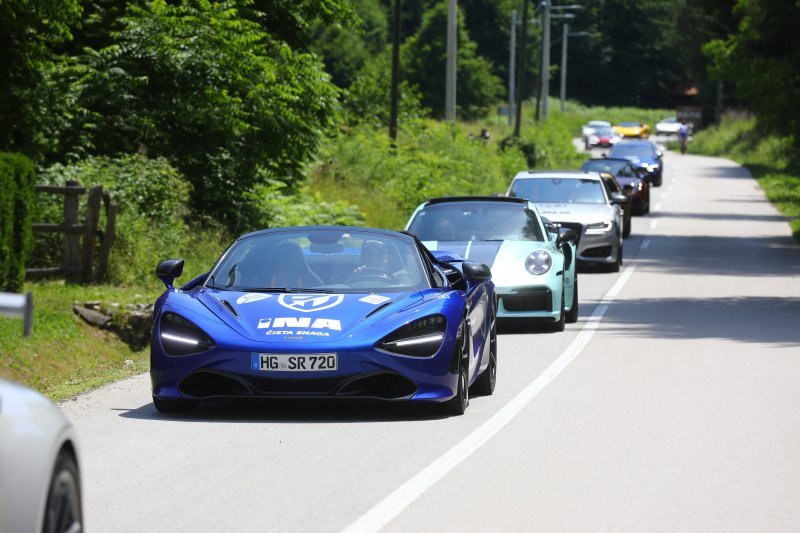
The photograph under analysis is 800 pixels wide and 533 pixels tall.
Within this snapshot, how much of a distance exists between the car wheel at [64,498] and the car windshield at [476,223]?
41.3ft

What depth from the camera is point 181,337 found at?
1021cm

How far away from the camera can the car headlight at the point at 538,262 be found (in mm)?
16797

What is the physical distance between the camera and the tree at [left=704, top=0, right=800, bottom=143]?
117 feet

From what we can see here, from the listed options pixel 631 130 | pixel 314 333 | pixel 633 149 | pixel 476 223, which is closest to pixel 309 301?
pixel 314 333

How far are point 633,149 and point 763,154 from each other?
89.3 feet

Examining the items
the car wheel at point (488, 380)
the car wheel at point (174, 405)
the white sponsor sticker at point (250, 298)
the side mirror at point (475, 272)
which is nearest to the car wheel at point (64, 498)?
the car wheel at point (174, 405)

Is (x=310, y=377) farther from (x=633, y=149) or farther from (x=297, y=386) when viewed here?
(x=633, y=149)

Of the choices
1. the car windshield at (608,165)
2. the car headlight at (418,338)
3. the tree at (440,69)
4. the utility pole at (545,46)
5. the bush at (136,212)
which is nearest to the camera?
the car headlight at (418,338)

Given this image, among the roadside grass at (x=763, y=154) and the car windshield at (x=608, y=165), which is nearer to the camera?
the car windshield at (x=608, y=165)

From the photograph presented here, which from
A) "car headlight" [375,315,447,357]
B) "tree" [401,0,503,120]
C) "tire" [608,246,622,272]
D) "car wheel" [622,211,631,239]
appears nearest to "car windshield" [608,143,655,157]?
"car wheel" [622,211,631,239]

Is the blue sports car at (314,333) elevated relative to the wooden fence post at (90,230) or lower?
elevated

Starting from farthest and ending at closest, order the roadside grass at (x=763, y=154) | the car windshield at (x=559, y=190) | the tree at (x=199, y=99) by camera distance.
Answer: the roadside grass at (x=763, y=154), the car windshield at (x=559, y=190), the tree at (x=199, y=99)

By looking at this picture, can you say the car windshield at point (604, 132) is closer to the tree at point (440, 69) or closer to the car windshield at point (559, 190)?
the tree at point (440, 69)

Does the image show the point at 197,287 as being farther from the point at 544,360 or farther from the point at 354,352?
the point at 544,360
